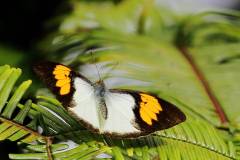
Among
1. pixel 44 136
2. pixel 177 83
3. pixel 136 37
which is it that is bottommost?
pixel 44 136

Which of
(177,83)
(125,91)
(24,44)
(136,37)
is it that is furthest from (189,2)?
(125,91)

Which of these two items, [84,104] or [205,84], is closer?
[84,104]

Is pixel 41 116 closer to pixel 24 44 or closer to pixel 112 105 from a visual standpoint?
pixel 112 105

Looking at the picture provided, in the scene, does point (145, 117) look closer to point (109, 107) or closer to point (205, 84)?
point (109, 107)

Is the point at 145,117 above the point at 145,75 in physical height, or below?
below

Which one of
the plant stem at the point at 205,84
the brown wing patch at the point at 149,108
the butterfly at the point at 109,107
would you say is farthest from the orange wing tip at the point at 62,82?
the plant stem at the point at 205,84

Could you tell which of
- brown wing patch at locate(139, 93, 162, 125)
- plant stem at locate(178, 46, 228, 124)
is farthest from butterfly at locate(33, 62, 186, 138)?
plant stem at locate(178, 46, 228, 124)

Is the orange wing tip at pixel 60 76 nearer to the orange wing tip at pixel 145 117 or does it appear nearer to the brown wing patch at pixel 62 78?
the brown wing patch at pixel 62 78

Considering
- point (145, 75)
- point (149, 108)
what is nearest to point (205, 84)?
point (145, 75)
